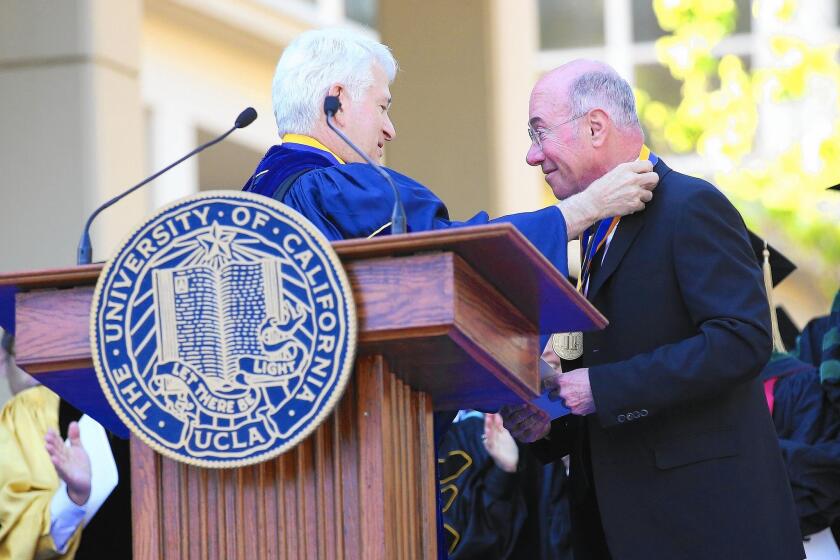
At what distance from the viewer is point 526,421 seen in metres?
3.74

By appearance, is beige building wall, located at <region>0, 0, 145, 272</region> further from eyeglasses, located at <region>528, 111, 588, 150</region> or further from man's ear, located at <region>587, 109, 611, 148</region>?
man's ear, located at <region>587, 109, 611, 148</region>

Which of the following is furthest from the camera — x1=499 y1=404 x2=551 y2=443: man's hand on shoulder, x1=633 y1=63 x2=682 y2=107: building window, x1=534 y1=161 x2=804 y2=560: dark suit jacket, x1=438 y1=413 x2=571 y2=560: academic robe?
x1=633 y1=63 x2=682 y2=107: building window

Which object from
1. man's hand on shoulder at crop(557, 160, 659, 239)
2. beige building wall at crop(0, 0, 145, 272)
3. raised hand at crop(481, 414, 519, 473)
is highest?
beige building wall at crop(0, 0, 145, 272)

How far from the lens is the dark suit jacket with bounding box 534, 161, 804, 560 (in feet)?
11.6

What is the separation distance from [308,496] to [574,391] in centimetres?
100

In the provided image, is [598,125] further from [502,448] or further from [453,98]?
[453,98]

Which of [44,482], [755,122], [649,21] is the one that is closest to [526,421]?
[44,482]

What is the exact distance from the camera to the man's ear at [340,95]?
379cm

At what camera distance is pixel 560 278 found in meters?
2.85

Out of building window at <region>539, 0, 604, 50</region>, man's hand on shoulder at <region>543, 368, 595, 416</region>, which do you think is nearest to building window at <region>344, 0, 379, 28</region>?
building window at <region>539, 0, 604, 50</region>

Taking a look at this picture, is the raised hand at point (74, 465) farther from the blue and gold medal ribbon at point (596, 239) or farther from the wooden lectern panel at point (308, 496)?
the wooden lectern panel at point (308, 496)

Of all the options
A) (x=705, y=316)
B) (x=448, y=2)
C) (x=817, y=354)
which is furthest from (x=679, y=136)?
(x=705, y=316)

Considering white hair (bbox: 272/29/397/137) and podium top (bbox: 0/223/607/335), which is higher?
white hair (bbox: 272/29/397/137)

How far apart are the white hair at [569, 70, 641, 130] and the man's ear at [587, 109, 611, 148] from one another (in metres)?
0.01
